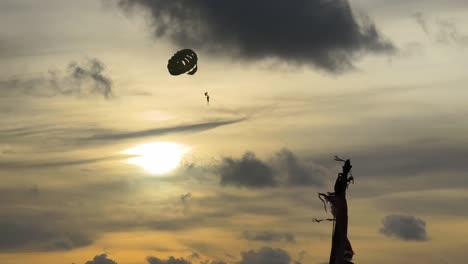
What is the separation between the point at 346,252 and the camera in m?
91.8

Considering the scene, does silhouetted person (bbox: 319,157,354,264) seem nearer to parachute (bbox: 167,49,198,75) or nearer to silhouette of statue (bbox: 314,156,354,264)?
silhouette of statue (bbox: 314,156,354,264)

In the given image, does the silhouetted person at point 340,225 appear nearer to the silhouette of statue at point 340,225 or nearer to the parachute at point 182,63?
the silhouette of statue at point 340,225

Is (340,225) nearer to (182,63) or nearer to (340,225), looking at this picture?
(340,225)

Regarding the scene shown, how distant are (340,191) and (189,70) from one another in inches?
3638

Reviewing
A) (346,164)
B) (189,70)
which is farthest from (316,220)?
(189,70)

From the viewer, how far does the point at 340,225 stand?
9219cm

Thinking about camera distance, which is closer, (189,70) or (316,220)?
(316,220)

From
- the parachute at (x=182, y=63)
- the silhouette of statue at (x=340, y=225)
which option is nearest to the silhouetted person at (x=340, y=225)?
the silhouette of statue at (x=340, y=225)

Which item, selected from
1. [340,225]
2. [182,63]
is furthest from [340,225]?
[182,63]

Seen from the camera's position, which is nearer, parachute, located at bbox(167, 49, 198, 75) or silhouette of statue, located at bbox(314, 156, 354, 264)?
silhouette of statue, located at bbox(314, 156, 354, 264)

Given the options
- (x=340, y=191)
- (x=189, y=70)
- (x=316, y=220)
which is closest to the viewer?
(x=316, y=220)

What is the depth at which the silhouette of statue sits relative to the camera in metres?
91.2

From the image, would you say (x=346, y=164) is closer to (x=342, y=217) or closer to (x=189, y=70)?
(x=342, y=217)

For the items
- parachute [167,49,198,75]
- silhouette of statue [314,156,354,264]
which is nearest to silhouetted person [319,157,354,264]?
silhouette of statue [314,156,354,264]
